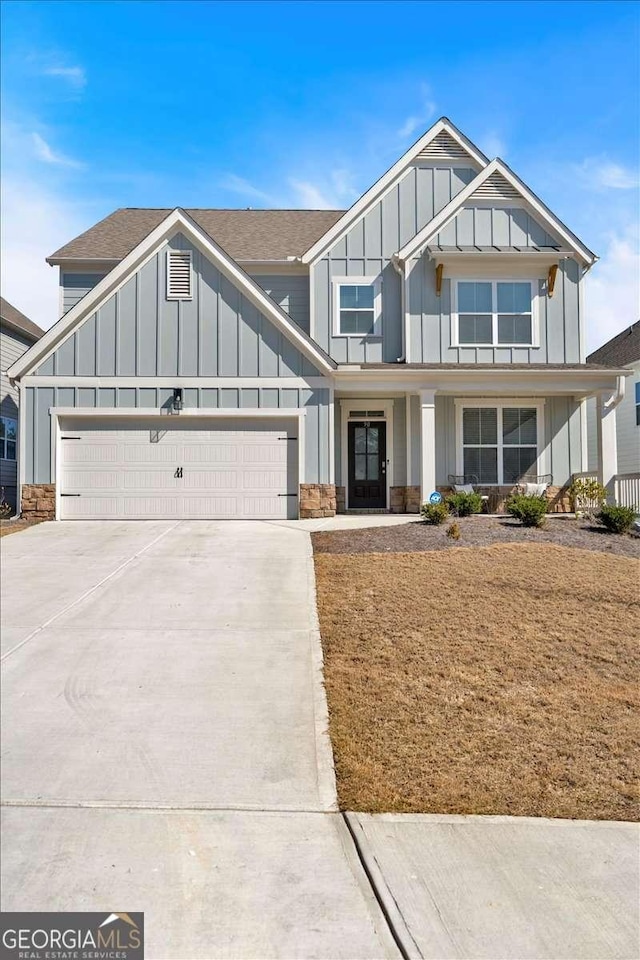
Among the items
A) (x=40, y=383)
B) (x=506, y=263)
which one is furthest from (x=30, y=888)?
(x=506, y=263)

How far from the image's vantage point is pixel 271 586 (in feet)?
26.8

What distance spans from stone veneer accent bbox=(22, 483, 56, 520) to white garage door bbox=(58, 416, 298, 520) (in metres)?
0.21

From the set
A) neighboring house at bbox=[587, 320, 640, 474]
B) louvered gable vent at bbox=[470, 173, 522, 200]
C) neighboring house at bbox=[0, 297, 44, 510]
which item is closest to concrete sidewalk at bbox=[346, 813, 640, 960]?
louvered gable vent at bbox=[470, 173, 522, 200]

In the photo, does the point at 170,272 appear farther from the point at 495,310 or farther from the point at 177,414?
the point at 495,310

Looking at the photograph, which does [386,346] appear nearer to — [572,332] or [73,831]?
[572,332]

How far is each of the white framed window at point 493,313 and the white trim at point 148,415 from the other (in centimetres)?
468

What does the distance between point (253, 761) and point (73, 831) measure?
1.21 m

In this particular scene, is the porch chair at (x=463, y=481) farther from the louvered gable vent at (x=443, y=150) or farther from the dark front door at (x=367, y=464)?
the louvered gable vent at (x=443, y=150)

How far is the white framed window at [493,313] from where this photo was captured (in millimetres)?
14945

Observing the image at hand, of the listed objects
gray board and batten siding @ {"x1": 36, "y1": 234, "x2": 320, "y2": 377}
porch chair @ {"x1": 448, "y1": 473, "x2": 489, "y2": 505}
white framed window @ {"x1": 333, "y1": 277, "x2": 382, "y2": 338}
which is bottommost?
porch chair @ {"x1": 448, "y1": 473, "x2": 489, "y2": 505}

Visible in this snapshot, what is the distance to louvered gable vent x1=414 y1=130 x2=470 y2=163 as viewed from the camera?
51.0 ft

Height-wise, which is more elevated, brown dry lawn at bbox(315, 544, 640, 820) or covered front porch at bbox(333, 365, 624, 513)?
covered front porch at bbox(333, 365, 624, 513)
